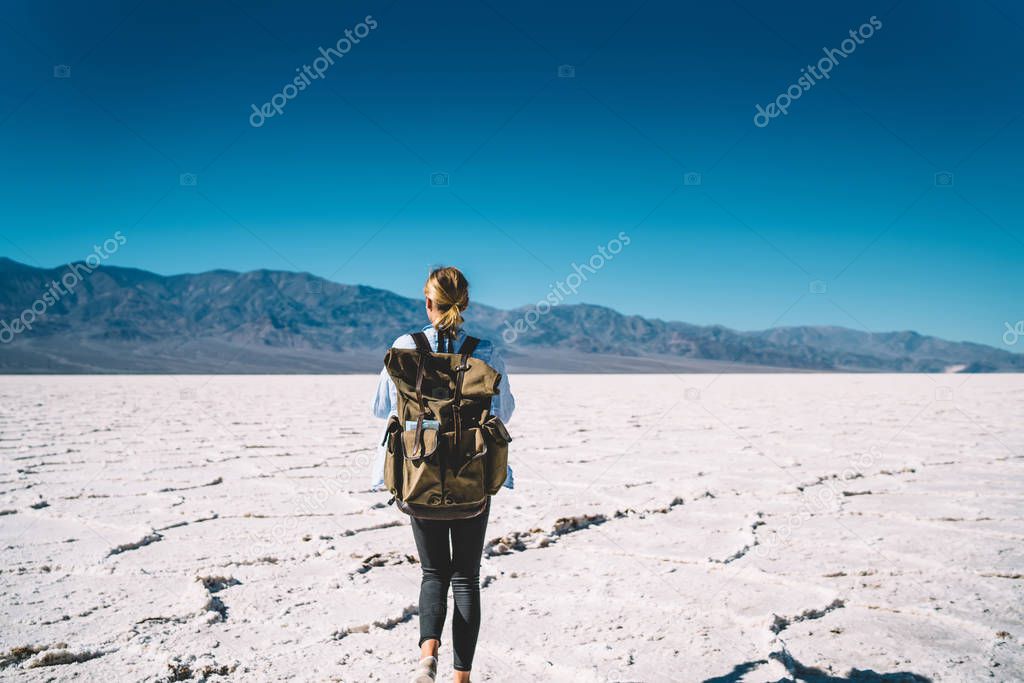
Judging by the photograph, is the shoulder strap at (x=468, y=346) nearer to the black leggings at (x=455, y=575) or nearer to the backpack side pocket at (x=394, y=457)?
the backpack side pocket at (x=394, y=457)

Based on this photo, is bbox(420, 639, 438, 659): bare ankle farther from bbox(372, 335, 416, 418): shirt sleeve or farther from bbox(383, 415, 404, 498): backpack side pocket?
bbox(372, 335, 416, 418): shirt sleeve

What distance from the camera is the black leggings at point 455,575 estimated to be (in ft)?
5.21

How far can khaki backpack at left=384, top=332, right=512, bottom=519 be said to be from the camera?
57.4 inches

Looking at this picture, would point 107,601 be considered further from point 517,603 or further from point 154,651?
point 517,603

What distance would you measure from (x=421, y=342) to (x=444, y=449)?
0.84 ft

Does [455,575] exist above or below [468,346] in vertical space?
below

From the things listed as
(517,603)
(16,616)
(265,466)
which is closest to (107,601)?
(16,616)

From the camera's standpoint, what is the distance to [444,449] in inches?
57.6

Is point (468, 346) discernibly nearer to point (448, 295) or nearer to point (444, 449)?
point (448, 295)

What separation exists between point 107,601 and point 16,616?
256 millimetres

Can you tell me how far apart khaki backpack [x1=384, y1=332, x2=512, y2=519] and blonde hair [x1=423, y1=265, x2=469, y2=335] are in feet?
0.23

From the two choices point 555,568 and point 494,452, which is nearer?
point 494,452

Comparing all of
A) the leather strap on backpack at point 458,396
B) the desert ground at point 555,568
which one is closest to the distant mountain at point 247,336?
the desert ground at point 555,568

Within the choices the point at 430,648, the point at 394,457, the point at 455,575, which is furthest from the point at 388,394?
the point at 430,648
